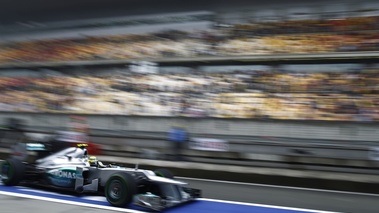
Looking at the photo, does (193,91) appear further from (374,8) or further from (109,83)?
(374,8)

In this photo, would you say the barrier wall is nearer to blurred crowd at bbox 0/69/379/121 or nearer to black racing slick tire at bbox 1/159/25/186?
blurred crowd at bbox 0/69/379/121

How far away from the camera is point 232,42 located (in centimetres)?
2083

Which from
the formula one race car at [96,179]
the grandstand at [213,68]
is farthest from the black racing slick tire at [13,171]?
the grandstand at [213,68]

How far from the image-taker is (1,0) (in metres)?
24.4

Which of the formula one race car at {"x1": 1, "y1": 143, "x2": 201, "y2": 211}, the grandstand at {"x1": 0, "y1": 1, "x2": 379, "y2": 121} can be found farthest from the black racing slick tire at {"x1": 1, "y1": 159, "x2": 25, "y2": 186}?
the grandstand at {"x1": 0, "y1": 1, "x2": 379, "y2": 121}

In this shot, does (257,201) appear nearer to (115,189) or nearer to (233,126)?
(115,189)

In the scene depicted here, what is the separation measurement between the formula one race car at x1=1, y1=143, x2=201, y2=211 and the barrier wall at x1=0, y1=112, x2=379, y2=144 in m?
7.69

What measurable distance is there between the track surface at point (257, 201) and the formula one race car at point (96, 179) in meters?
0.32

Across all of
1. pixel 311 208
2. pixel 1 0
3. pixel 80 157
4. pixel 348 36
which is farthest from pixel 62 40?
pixel 311 208

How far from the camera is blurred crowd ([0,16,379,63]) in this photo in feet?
61.2

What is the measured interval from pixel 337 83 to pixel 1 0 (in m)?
20.5

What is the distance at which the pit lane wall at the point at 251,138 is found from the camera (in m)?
11.4

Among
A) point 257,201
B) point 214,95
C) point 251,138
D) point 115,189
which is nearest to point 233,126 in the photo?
point 251,138

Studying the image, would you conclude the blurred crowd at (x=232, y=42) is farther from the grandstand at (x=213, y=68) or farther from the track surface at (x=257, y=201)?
the track surface at (x=257, y=201)
